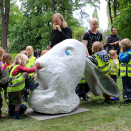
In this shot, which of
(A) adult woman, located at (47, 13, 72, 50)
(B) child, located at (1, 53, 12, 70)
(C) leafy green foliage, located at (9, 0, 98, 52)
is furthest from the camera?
(C) leafy green foliage, located at (9, 0, 98, 52)

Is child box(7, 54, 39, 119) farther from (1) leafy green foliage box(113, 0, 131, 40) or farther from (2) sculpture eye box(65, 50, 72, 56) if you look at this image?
(1) leafy green foliage box(113, 0, 131, 40)

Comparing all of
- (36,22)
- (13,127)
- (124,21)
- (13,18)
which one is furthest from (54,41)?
(13,18)

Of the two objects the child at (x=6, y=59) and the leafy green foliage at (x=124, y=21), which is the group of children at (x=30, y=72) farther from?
the leafy green foliage at (x=124, y=21)

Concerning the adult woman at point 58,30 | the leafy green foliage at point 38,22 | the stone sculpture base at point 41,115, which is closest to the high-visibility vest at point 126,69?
the stone sculpture base at point 41,115

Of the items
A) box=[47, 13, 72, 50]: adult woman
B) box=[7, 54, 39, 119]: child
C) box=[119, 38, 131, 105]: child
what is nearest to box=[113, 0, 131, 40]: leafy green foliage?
box=[119, 38, 131, 105]: child

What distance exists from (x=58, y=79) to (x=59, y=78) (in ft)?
0.10

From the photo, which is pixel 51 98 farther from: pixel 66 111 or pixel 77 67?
pixel 77 67

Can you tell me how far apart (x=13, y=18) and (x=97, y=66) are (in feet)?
96.3

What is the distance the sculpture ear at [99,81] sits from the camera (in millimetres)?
4676

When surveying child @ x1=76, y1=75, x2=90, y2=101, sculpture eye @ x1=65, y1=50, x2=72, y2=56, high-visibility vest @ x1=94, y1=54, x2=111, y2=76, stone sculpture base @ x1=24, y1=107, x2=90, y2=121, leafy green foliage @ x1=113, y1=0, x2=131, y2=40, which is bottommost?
stone sculpture base @ x1=24, y1=107, x2=90, y2=121

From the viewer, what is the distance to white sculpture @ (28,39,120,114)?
3.88m

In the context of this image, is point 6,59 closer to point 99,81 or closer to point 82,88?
point 82,88

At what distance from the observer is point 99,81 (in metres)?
4.77

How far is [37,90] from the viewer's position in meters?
3.98
